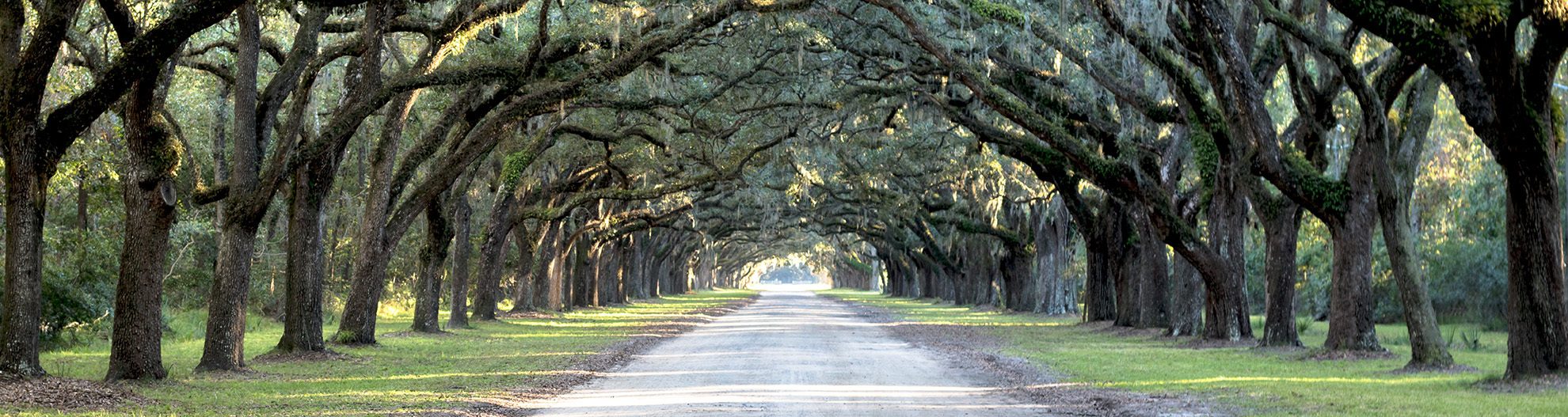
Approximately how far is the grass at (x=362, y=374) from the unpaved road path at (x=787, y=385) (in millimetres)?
1245

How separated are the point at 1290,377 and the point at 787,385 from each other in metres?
5.85

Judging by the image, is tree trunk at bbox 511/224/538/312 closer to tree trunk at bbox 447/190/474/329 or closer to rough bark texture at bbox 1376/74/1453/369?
tree trunk at bbox 447/190/474/329

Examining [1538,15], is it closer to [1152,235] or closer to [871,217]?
[1152,235]

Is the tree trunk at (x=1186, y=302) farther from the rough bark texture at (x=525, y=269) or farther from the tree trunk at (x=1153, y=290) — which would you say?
the rough bark texture at (x=525, y=269)

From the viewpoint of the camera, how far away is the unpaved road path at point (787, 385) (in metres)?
11.7

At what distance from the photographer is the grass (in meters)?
11.9

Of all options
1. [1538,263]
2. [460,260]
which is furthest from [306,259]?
[1538,263]

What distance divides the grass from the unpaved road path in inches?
49.0

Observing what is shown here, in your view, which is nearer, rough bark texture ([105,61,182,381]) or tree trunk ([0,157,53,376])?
tree trunk ([0,157,53,376])

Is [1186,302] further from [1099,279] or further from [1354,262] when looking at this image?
[1099,279]

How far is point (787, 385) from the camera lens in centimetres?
1420

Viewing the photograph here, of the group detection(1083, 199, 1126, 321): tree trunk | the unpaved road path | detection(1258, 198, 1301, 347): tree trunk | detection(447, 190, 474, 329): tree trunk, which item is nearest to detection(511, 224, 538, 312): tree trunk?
detection(447, 190, 474, 329): tree trunk

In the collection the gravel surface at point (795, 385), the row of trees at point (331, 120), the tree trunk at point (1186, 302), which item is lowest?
the gravel surface at point (795, 385)

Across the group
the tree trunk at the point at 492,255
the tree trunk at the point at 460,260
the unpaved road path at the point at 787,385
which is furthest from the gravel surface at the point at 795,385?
the tree trunk at the point at 492,255
